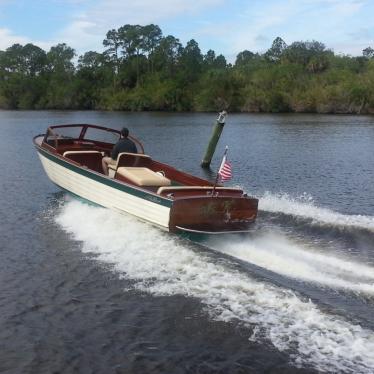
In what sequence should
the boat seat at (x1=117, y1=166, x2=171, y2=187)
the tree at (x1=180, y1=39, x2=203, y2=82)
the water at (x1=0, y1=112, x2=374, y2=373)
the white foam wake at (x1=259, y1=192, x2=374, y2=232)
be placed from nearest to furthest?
the water at (x1=0, y1=112, x2=374, y2=373) < the white foam wake at (x1=259, y1=192, x2=374, y2=232) < the boat seat at (x1=117, y1=166, x2=171, y2=187) < the tree at (x1=180, y1=39, x2=203, y2=82)

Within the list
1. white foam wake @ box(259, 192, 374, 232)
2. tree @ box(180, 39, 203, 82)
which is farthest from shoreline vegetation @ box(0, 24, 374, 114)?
white foam wake @ box(259, 192, 374, 232)

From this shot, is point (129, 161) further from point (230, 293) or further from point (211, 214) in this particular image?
point (230, 293)

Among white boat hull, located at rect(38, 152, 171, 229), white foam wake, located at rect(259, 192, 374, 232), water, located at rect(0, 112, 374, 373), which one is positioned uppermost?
white boat hull, located at rect(38, 152, 171, 229)

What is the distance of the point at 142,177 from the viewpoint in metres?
12.6

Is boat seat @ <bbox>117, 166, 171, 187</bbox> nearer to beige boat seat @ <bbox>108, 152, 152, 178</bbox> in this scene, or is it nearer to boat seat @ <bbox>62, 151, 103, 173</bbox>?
beige boat seat @ <bbox>108, 152, 152, 178</bbox>

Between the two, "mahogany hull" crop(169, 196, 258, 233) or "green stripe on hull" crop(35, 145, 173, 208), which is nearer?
"mahogany hull" crop(169, 196, 258, 233)

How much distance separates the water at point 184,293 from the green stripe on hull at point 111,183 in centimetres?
71

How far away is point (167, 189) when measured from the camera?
37.0ft

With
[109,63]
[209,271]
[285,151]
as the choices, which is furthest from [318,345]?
[109,63]

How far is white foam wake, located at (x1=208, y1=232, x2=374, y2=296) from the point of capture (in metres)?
8.58

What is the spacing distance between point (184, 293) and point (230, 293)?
2.43ft

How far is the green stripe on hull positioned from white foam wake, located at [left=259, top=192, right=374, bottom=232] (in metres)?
3.68

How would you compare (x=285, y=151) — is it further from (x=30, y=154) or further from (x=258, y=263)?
(x=258, y=263)

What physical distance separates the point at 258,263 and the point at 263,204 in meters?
4.75
